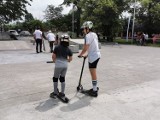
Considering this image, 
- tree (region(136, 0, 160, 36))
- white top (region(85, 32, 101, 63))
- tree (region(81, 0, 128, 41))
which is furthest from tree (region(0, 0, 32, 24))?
white top (region(85, 32, 101, 63))

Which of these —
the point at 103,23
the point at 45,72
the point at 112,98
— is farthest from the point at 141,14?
Answer: the point at 112,98

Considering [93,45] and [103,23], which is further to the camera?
[103,23]

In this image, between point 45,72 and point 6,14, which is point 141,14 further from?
point 45,72

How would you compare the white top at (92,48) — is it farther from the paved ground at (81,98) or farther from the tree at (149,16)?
the tree at (149,16)

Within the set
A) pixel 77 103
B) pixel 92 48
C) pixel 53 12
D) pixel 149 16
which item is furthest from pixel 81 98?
pixel 53 12

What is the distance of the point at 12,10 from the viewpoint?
3406 cm

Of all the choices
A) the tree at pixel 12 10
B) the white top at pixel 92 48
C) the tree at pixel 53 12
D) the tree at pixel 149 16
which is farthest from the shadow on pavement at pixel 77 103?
the tree at pixel 53 12

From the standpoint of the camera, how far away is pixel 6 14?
34.1 meters

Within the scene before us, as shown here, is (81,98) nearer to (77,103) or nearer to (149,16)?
(77,103)

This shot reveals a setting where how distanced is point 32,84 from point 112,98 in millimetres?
2364

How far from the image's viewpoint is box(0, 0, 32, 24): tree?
109 ft

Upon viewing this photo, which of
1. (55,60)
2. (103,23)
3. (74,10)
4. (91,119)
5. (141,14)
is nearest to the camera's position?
(91,119)

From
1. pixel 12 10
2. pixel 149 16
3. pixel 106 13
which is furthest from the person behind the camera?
pixel 12 10

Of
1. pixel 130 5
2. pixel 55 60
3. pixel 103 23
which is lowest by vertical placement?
pixel 55 60
